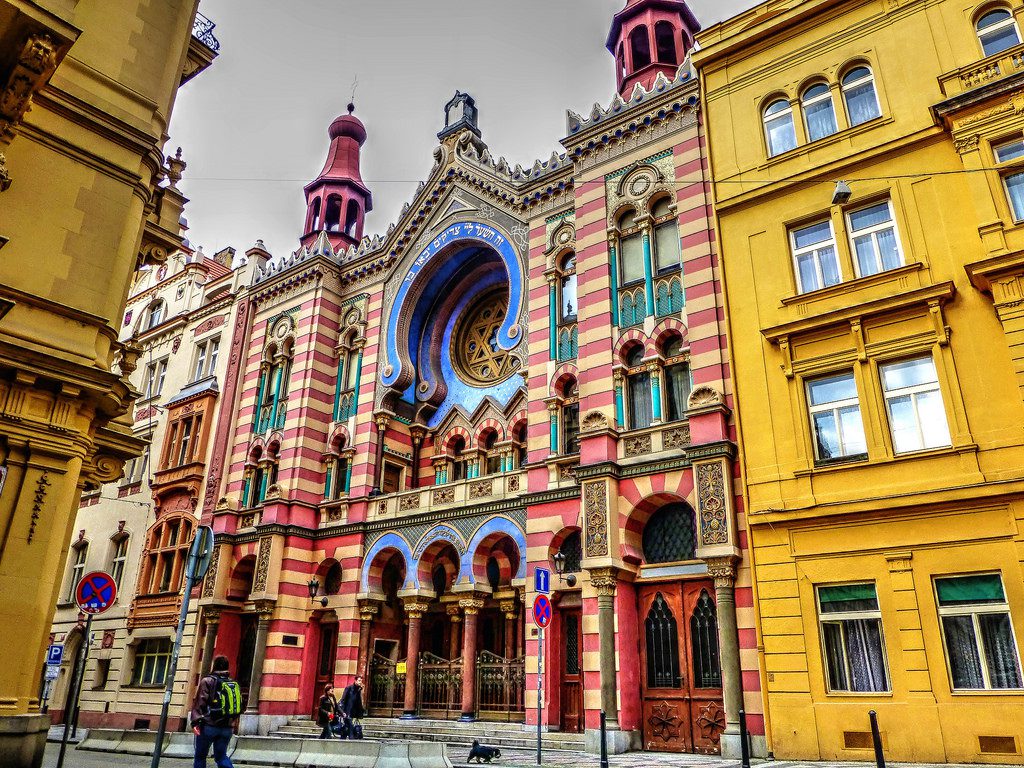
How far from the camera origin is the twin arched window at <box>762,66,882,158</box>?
17281 mm

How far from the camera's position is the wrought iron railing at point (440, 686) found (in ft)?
71.4

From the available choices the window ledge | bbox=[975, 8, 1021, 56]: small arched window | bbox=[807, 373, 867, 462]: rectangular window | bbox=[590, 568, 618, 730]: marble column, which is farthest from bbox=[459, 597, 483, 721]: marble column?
bbox=[975, 8, 1021, 56]: small arched window

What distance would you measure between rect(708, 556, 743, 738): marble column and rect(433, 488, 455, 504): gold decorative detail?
31.2 ft

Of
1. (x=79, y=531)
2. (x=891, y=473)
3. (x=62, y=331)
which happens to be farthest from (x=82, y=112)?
(x=79, y=531)

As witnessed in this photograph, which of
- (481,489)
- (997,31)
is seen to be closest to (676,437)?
(481,489)

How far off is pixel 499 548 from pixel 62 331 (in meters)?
13.8

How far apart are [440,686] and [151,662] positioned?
13.6m

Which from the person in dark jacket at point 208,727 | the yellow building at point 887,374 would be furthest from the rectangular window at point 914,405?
the person in dark jacket at point 208,727

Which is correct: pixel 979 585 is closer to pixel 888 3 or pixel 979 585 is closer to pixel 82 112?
pixel 888 3

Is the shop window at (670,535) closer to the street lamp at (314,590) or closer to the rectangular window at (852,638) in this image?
the rectangular window at (852,638)

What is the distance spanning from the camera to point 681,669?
684 inches

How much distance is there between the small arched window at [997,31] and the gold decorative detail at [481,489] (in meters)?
16.4

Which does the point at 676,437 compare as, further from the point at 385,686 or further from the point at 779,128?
the point at 385,686

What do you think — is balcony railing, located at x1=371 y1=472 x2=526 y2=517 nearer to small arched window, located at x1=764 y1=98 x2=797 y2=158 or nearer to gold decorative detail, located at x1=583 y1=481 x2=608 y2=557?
gold decorative detail, located at x1=583 y1=481 x2=608 y2=557
